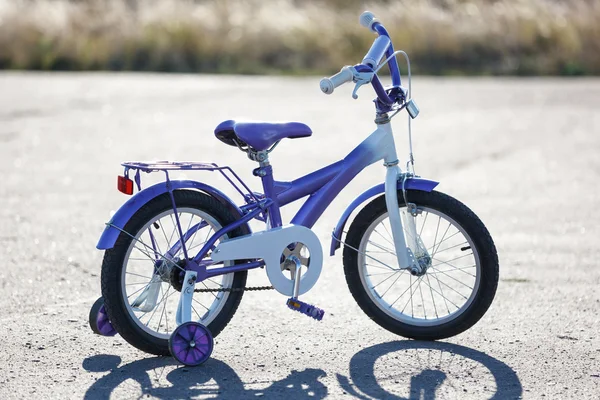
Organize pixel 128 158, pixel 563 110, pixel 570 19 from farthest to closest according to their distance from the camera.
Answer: pixel 570 19
pixel 563 110
pixel 128 158

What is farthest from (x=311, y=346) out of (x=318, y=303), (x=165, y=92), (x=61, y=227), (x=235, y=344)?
(x=165, y=92)

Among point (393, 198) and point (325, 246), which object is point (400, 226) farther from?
point (325, 246)

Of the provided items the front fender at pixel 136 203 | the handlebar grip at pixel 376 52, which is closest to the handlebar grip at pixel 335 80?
the handlebar grip at pixel 376 52

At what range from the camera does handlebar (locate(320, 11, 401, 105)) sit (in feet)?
15.5

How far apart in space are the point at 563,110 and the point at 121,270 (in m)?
11.8

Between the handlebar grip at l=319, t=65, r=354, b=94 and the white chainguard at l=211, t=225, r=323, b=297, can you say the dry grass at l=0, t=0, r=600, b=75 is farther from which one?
the handlebar grip at l=319, t=65, r=354, b=94

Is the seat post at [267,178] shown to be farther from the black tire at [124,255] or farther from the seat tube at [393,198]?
the seat tube at [393,198]

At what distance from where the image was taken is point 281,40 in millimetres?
23953

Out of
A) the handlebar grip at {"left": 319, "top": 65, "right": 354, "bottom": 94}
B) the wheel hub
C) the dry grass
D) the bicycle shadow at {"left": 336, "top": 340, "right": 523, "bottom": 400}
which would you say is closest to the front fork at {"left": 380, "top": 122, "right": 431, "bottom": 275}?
the bicycle shadow at {"left": 336, "top": 340, "right": 523, "bottom": 400}

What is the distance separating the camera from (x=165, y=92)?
58.0 ft

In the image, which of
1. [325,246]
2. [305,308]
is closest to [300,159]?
[325,246]

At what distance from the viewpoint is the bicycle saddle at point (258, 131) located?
16.5 ft

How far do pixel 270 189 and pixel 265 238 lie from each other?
247 mm

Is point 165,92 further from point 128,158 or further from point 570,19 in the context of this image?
point 570,19
